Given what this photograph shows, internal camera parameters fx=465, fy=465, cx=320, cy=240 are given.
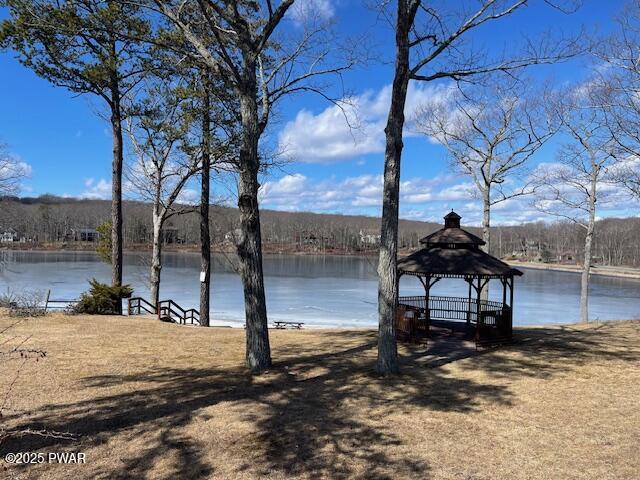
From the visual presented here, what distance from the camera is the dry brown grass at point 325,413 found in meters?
4.24

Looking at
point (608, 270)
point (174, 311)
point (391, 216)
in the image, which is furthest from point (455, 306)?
point (608, 270)

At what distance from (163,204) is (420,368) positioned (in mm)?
12126

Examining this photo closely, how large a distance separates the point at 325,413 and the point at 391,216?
3.28m

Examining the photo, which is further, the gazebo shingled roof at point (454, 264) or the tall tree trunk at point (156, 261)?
the tall tree trunk at point (156, 261)

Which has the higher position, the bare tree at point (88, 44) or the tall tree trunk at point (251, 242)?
the bare tree at point (88, 44)

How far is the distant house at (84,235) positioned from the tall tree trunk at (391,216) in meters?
119

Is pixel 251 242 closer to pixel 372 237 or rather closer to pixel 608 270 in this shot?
pixel 372 237

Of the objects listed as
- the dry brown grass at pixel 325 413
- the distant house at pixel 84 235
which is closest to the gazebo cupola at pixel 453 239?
the dry brown grass at pixel 325 413

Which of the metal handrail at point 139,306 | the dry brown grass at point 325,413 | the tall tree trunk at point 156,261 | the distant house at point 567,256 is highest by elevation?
the tall tree trunk at point 156,261

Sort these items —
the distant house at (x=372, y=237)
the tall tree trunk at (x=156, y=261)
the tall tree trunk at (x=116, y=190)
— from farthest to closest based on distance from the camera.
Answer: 1. the tall tree trunk at (x=156, y=261)
2. the tall tree trunk at (x=116, y=190)
3. the distant house at (x=372, y=237)

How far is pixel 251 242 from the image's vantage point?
23.7 ft

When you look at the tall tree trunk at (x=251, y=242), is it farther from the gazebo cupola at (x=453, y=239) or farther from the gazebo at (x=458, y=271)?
the gazebo cupola at (x=453, y=239)

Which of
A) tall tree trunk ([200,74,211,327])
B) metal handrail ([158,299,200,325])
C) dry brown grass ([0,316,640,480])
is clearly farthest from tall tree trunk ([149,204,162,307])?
dry brown grass ([0,316,640,480])

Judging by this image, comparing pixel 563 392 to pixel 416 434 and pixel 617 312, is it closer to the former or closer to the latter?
pixel 416 434
